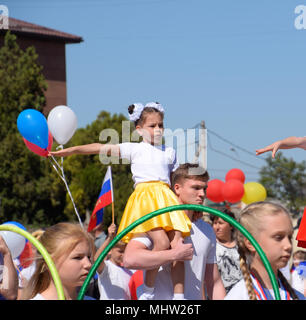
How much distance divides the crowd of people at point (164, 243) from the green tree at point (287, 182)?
37.4 ft

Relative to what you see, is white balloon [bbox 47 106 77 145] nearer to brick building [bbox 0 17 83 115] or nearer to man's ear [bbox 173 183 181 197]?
man's ear [bbox 173 183 181 197]

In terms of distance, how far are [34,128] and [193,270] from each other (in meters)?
2.04

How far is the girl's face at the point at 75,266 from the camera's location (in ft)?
8.27

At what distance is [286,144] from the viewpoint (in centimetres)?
293

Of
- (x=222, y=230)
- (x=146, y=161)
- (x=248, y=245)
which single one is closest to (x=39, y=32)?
(x=222, y=230)

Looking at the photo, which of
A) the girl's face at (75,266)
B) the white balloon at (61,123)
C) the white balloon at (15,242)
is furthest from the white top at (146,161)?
the white balloon at (61,123)

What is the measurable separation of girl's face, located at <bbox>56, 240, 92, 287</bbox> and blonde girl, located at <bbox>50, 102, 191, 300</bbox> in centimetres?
28

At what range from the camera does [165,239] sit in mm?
2854

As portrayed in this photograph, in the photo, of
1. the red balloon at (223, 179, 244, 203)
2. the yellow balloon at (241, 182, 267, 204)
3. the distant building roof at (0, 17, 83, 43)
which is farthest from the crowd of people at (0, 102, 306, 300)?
the distant building roof at (0, 17, 83, 43)

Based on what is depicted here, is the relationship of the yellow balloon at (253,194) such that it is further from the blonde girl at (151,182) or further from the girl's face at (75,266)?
→ the girl's face at (75,266)

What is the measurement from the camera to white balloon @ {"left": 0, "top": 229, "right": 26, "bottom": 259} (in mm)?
4367

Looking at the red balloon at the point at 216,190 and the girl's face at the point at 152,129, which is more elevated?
the girl's face at the point at 152,129

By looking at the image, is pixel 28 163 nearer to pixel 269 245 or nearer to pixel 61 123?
pixel 61 123

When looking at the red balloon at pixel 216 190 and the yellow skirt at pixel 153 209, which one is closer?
the yellow skirt at pixel 153 209
